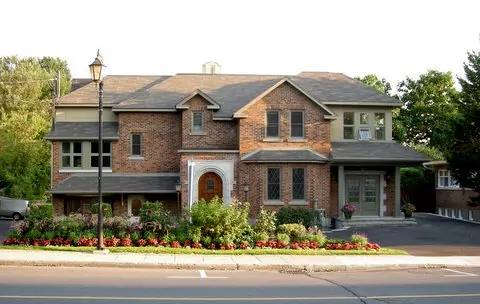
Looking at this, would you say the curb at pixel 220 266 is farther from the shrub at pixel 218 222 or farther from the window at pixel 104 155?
the window at pixel 104 155

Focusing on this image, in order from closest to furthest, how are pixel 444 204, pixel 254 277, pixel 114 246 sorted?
pixel 254 277
pixel 114 246
pixel 444 204

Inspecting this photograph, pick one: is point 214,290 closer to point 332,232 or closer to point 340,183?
point 332,232

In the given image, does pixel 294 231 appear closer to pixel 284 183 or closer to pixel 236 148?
pixel 284 183

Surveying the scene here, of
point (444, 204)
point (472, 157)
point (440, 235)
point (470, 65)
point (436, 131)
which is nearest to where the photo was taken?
point (440, 235)

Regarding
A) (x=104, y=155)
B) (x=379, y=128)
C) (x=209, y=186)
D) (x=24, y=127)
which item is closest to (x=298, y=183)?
(x=209, y=186)

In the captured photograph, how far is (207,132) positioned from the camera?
33.0 m

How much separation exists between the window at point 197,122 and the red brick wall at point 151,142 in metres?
1.37

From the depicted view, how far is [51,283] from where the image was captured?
13.6 meters

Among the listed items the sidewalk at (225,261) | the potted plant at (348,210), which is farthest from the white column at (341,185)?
the sidewalk at (225,261)

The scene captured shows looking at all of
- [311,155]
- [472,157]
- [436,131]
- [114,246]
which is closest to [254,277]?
[114,246]

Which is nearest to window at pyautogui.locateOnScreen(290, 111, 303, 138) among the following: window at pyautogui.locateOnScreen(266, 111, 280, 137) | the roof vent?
window at pyautogui.locateOnScreen(266, 111, 280, 137)

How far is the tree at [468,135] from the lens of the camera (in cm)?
3102

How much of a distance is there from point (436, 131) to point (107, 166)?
117 feet

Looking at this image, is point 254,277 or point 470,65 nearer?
point 254,277
